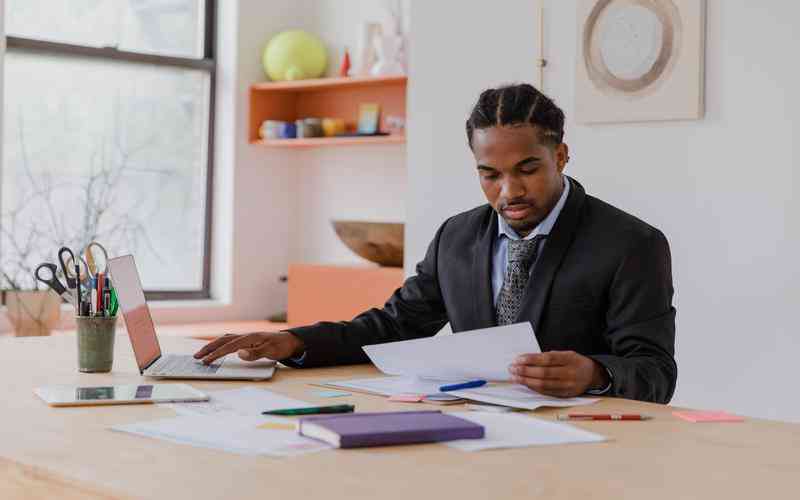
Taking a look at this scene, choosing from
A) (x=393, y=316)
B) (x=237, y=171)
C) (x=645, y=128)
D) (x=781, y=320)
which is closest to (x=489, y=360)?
(x=393, y=316)

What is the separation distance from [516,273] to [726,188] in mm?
1011

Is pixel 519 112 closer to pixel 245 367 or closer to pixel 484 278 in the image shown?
pixel 484 278

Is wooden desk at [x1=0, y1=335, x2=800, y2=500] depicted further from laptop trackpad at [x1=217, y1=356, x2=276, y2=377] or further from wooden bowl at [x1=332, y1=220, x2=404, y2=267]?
wooden bowl at [x1=332, y1=220, x2=404, y2=267]

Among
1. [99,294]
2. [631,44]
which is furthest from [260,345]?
[631,44]

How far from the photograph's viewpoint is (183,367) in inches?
80.5

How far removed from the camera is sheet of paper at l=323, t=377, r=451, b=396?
184 centimetres

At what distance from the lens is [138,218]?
15.9 ft

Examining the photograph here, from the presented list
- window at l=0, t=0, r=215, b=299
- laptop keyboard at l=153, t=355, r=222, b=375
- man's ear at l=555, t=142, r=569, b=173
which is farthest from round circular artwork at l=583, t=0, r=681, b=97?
window at l=0, t=0, r=215, b=299

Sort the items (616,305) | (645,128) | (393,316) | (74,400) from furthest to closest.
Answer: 1. (645,128)
2. (393,316)
3. (616,305)
4. (74,400)

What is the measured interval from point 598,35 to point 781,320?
954mm

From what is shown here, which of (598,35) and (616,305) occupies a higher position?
(598,35)

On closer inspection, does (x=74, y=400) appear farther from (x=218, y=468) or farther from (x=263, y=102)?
(x=263, y=102)

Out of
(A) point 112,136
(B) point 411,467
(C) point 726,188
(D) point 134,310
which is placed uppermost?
(A) point 112,136

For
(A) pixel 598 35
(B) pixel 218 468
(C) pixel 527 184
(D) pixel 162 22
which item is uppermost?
(D) pixel 162 22
